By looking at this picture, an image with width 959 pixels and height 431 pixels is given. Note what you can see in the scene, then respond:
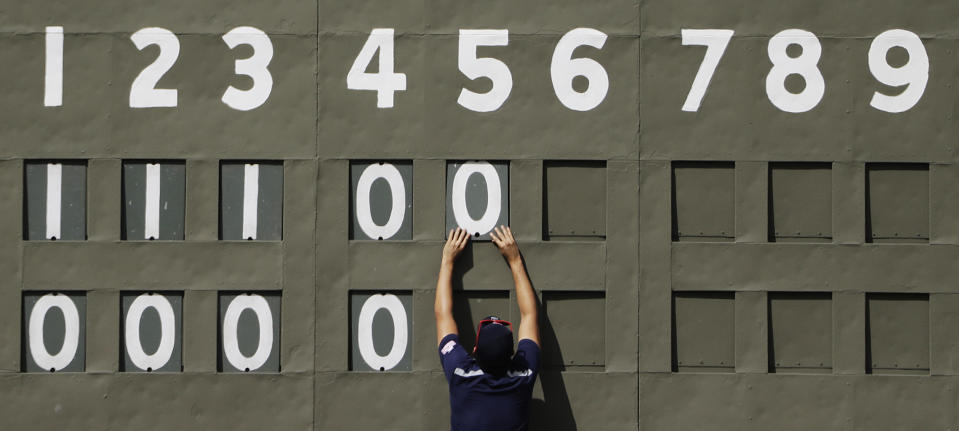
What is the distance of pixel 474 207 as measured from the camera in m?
5.73

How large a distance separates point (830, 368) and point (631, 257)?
150cm

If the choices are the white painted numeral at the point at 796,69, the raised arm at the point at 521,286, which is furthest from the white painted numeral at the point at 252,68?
the white painted numeral at the point at 796,69

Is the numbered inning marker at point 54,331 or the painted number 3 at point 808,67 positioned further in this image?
the painted number 3 at point 808,67

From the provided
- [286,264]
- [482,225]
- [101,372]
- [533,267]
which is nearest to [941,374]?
[533,267]

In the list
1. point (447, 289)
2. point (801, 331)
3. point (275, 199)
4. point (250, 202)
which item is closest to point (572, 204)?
point (447, 289)

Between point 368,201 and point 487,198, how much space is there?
783 mm

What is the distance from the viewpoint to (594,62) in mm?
5781

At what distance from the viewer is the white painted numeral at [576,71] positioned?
5.77 m

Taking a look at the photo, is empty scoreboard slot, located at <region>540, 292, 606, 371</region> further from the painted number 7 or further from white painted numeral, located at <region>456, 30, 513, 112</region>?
the painted number 7

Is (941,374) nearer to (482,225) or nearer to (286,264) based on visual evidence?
(482,225)

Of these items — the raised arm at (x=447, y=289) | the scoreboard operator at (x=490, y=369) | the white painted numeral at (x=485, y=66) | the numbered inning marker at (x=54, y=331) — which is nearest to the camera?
the scoreboard operator at (x=490, y=369)

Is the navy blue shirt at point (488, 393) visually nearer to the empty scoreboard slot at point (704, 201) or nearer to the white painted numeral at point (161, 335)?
the empty scoreboard slot at point (704, 201)

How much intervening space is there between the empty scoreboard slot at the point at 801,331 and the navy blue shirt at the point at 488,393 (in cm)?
164

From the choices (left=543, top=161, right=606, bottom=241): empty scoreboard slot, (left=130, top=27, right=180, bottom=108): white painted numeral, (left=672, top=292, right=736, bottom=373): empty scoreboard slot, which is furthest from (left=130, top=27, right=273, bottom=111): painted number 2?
(left=672, top=292, right=736, bottom=373): empty scoreboard slot
